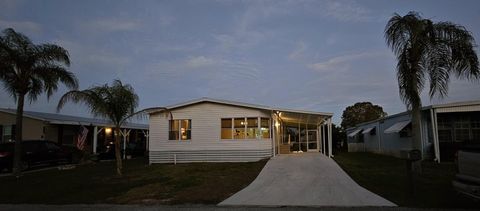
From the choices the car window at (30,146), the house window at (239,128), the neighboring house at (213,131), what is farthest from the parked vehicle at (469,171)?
the car window at (30,146)

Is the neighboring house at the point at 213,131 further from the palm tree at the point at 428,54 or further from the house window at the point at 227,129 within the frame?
the palm tree at the point at 428,54

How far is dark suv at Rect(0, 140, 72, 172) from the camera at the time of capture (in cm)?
A: 1952

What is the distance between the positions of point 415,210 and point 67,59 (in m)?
14.8

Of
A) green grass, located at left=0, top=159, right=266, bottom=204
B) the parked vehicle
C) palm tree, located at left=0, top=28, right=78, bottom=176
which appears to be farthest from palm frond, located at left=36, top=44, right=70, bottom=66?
the parked vehicle

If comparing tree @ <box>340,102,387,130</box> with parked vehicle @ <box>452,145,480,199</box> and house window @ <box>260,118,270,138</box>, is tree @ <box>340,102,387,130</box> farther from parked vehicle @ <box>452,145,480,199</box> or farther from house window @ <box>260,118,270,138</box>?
parked vehicle @ <box>452,145,480,199</box>

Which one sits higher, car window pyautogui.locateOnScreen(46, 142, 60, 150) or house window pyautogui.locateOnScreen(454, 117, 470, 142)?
house window pyautogui.locateOnScreen(454, 117, 470, 142)

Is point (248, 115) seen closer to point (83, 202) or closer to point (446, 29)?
point (446, 29)

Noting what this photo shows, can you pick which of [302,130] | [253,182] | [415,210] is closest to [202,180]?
[253,182]

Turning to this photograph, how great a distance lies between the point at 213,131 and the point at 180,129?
208cm

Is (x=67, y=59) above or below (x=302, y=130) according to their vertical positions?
above

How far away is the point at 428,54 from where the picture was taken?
14102 mm

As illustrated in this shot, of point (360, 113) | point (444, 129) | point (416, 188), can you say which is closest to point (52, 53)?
point (416, 188)

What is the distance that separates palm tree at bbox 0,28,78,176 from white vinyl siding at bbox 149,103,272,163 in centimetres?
713

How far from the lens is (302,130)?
3020cm
